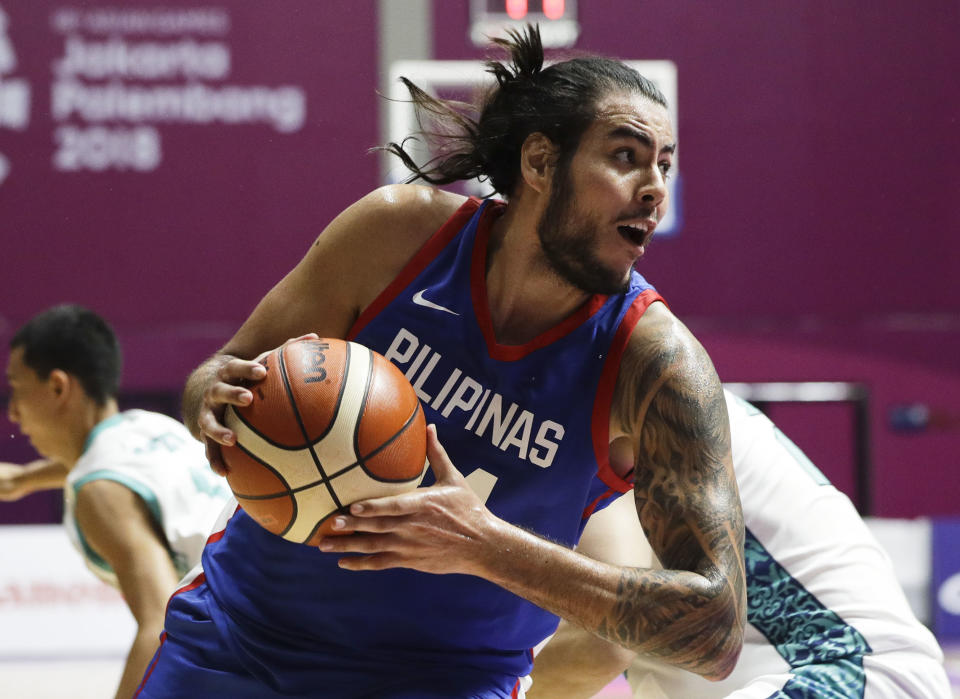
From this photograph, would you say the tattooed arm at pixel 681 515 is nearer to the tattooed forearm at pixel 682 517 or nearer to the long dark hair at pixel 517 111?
the tattooed forearm at pixel 682 517

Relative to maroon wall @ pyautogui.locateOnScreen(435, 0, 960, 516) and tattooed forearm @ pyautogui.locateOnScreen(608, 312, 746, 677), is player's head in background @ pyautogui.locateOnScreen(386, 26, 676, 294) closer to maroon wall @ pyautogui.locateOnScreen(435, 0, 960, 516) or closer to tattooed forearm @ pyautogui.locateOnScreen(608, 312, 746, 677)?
tattooed forearm @ pyautogui.locateOnScreen(608, 312, 746, 677)

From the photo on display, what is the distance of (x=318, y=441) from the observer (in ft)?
6.12

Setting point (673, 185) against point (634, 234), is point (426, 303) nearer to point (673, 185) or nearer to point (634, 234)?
point (634, 234)

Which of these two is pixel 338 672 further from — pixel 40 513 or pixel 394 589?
pixel 40 513

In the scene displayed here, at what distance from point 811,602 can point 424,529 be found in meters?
1.08

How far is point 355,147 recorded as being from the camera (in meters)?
7.35

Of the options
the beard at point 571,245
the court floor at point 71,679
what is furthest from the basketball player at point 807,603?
the court floor at point 71,679

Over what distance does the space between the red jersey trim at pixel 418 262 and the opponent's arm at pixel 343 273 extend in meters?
0.02

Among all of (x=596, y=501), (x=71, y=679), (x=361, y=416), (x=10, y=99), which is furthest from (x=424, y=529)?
(x=10, y=99)

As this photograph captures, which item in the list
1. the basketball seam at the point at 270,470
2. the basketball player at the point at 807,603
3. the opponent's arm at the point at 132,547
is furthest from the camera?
the opponent's arm at the point at 132,547

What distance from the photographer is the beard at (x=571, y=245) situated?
6.93 ft

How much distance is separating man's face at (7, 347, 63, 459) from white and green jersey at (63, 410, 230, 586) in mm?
264

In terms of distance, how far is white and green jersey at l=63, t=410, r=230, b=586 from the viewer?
3.17 m

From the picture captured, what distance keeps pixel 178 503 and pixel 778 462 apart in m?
1.56
